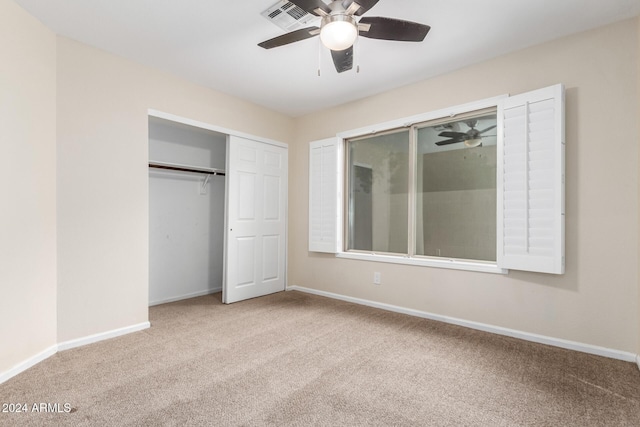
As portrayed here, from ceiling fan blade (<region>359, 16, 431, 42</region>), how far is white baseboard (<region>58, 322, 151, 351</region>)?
309cm

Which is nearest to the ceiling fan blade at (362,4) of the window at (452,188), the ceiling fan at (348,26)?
the ceiling fan at (348,26)

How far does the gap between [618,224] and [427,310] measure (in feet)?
5.65

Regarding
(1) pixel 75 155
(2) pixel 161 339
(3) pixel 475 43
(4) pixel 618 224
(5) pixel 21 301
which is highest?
(3) pixel 475 43

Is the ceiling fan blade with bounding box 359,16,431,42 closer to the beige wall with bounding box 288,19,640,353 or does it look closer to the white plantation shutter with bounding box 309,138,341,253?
the beige wall with bounding box 288,19,640,353

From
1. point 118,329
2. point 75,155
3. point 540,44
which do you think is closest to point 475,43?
point 540,44

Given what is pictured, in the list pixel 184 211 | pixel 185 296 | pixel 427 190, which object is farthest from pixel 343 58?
pixel 185 296

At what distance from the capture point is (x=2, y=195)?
6.91 feet

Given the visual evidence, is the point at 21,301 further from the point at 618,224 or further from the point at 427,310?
the point at 618,224

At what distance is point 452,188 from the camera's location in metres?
3.34

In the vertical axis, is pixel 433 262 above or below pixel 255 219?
below

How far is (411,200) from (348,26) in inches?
83.4

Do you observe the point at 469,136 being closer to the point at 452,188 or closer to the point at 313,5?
the point at 452,188

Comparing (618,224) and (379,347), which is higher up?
(618,224)

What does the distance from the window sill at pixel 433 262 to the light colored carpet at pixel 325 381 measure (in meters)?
0.58
